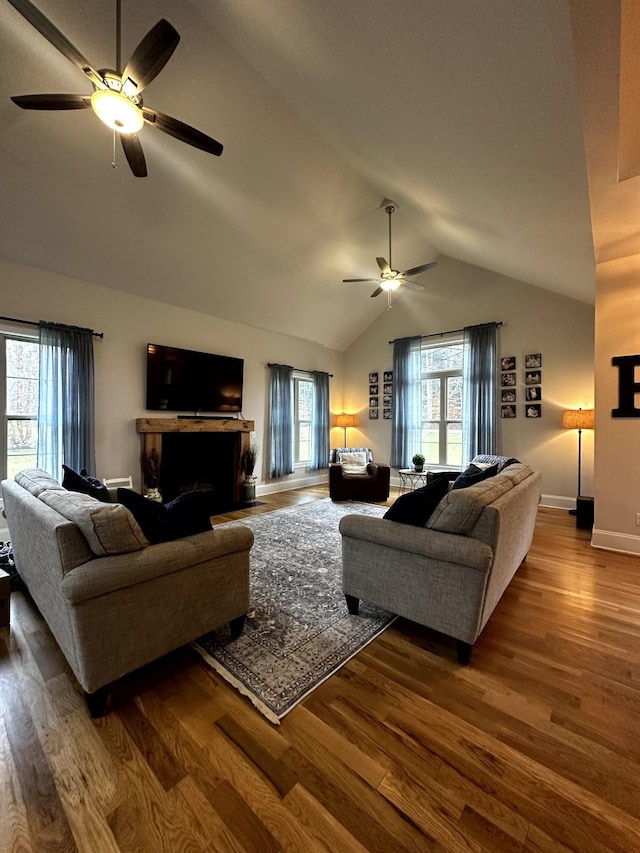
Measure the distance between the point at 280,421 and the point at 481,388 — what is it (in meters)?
3.53

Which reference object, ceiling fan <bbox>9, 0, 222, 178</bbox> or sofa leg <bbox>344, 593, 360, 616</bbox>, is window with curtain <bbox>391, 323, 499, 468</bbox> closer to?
sofa leg <bbox>344, 593, 360, 616</bbox>

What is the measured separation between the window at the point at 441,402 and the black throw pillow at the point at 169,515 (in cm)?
528

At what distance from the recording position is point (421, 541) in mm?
1865

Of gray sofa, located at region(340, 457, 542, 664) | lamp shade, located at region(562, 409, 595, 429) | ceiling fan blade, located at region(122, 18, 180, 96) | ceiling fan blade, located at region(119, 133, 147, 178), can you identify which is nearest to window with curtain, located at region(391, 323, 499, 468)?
lamp shade, located at region(562, 409, 595, 429)

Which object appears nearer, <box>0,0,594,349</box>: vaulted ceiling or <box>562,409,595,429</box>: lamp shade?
<box>0,0,594,349</box>: vaulted ceiling

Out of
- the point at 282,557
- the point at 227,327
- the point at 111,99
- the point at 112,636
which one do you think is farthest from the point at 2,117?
the point at 282,557

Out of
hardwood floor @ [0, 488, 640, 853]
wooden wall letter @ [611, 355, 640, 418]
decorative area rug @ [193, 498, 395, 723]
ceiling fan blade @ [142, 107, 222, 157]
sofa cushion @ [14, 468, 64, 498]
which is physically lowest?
hardwood floor @ [0, 488, 640, 853]

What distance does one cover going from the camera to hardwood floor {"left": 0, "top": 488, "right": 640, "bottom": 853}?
1.06m

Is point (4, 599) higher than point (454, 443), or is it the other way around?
point (454, 443)

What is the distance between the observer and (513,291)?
18.0 feet

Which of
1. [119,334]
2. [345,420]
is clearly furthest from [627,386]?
[119,334]

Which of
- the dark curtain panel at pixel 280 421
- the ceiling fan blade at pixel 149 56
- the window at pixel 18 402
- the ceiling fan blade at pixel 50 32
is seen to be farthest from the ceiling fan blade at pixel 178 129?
the dark curtain panel at pixel 280 421

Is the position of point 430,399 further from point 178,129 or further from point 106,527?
point 106,527

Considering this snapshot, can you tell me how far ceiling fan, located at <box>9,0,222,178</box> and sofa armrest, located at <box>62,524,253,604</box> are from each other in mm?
2434
